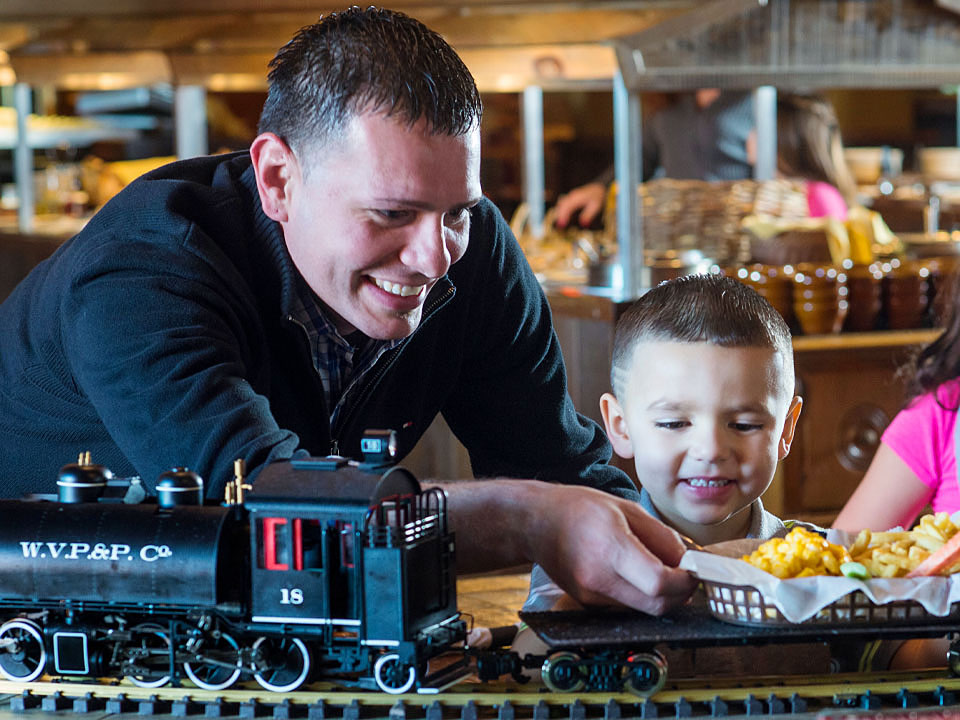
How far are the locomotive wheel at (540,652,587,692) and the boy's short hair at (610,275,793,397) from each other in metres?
0.70

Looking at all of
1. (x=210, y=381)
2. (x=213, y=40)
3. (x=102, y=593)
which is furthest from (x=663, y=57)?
(x=102, y=593)

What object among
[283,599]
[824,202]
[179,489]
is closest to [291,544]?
[283,599]

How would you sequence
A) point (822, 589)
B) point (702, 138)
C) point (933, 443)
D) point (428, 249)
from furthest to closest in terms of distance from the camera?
point (702, 138) < point (933, 443) < point (428, 249) < point (822, 589)

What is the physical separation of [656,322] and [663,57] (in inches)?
106

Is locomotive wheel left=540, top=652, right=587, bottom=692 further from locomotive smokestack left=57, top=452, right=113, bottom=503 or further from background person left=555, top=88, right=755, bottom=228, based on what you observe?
background person left=555, top=88, right=755, bottom=228

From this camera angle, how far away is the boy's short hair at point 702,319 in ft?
7.06

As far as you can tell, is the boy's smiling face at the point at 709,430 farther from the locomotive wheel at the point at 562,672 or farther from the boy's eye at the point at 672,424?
the locomotive wheel at the point at 562,672

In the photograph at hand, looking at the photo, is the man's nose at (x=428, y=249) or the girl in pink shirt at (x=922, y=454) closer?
the man's nose at (x=428, y=249)

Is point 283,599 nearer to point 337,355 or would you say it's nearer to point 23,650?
point 23,650

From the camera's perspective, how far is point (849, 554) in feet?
5.67

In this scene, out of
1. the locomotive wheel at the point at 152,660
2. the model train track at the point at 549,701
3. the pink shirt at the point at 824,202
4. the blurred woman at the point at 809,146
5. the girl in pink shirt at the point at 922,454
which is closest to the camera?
the model train track at the point at 549,701

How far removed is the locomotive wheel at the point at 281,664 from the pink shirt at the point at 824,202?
15.8ft

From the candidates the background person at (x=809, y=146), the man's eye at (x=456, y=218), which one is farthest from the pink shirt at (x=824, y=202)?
the man's eye at (x=456, y=218)

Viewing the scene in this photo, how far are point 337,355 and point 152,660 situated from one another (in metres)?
0.87
